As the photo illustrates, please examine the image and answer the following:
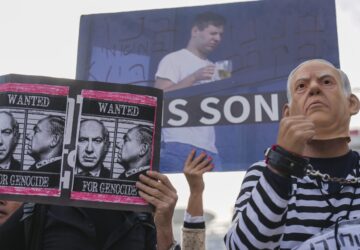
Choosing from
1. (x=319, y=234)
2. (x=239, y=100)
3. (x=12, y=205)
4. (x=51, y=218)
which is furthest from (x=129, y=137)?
(x=239, y=100)

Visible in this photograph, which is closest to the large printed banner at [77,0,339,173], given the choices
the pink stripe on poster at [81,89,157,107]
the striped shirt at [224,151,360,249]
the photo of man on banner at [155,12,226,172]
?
the photo of man on banner at [155,12,226,172]

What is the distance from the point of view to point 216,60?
3.73 metres

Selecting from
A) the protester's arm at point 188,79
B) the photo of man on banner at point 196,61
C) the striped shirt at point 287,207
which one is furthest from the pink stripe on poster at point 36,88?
the protester's arm at point 188,79

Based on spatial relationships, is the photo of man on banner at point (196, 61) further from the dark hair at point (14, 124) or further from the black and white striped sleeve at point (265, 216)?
the black and white striped sleeve at point (265, 216)

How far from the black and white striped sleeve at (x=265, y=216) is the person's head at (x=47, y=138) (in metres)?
0.72

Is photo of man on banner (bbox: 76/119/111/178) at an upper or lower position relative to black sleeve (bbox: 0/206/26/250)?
upper

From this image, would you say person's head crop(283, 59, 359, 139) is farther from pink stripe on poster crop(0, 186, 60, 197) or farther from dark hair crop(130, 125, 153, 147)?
pink stripe on poster crop(0, 186, 60, 197)

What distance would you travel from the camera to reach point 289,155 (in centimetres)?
148

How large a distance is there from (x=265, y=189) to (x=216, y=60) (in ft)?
7.57

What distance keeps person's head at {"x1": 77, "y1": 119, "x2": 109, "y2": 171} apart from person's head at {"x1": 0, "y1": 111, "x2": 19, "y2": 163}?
21cm

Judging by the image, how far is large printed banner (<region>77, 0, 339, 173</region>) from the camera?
349cm

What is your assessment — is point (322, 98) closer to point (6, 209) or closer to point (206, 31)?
point (6, 209)

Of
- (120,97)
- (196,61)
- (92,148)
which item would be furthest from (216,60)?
(92,148)

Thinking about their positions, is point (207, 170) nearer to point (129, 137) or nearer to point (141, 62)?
point (129, 137)
